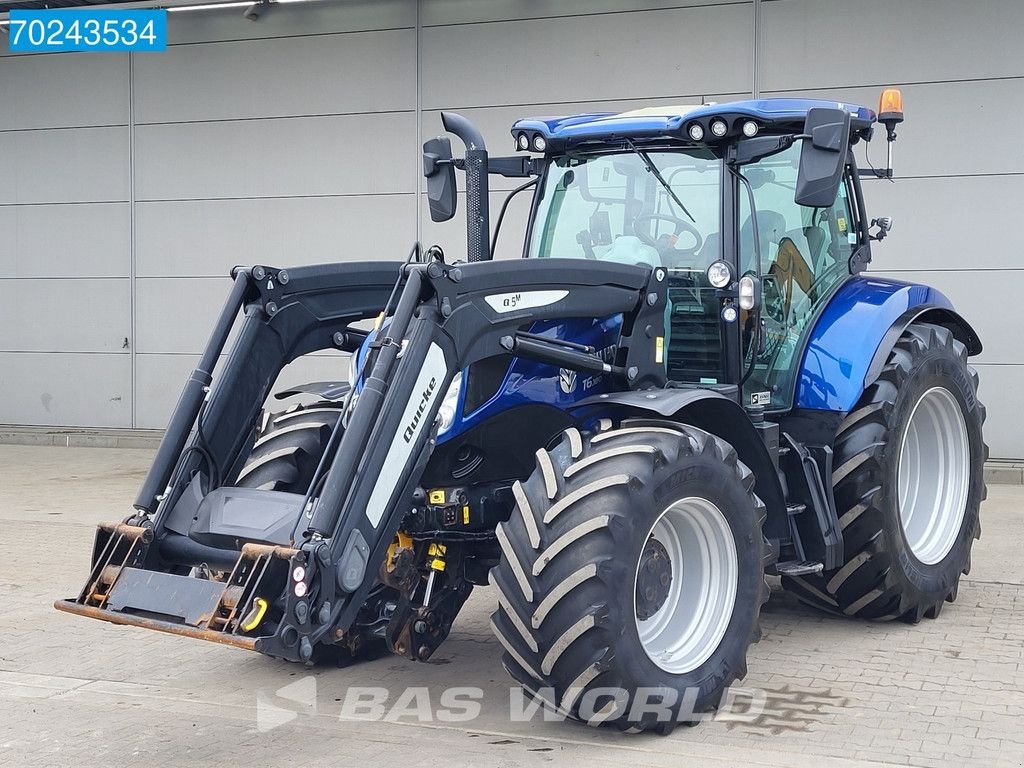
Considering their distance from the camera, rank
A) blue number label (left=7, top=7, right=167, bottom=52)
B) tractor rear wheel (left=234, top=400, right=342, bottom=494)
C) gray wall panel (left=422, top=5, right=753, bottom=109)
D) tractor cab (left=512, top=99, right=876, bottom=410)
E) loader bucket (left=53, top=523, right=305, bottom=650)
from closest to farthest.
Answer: loader bucket (left=53, top=523, right=305, bottom=650) < tractor rear wheel (left=234, top=400, right=342, bottom=494) < tractor cab (left=512, top=99, right=876, bottom=410) < gray wall panel (left=422, top=5, right=753, bottom=109) < blue number label (left=7, top=7, right=167, bottom=52)

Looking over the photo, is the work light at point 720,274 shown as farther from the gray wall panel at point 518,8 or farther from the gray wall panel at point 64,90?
the gray wall panel at point 64,90

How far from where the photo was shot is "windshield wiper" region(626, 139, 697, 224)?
654cm

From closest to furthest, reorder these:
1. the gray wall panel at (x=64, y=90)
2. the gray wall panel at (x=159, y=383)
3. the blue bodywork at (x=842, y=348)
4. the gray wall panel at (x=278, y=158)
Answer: the blue bodywork at (x=842, y=348) < the gray wall panel at (x=278, y=158) < the gray wall panel at (x=159, y=383) < the gray wall panel at (x=64, y=90)

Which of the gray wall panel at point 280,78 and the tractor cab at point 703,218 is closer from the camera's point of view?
the tractor cab at point 703,218

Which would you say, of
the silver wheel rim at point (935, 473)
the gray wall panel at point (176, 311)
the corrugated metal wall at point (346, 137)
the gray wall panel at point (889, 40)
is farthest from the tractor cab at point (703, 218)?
the gray wall panel at point (176, 311)

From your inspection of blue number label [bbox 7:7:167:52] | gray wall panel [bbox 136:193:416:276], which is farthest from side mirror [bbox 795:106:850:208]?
blue number label [bbox 7:7:167:52]

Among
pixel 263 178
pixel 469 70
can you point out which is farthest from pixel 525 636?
pixel 263 178

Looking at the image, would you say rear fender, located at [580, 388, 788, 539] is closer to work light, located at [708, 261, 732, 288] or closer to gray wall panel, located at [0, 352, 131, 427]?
work light, located at [708, 261, 732, 288]

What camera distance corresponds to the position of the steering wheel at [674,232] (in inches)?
257

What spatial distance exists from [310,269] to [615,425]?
5.23ft

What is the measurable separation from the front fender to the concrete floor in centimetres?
124

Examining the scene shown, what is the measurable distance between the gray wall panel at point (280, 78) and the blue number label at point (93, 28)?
235 millimetres

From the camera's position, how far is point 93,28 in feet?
51.5

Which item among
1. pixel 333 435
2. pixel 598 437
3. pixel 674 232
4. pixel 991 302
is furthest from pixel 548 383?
pixel 991 302
